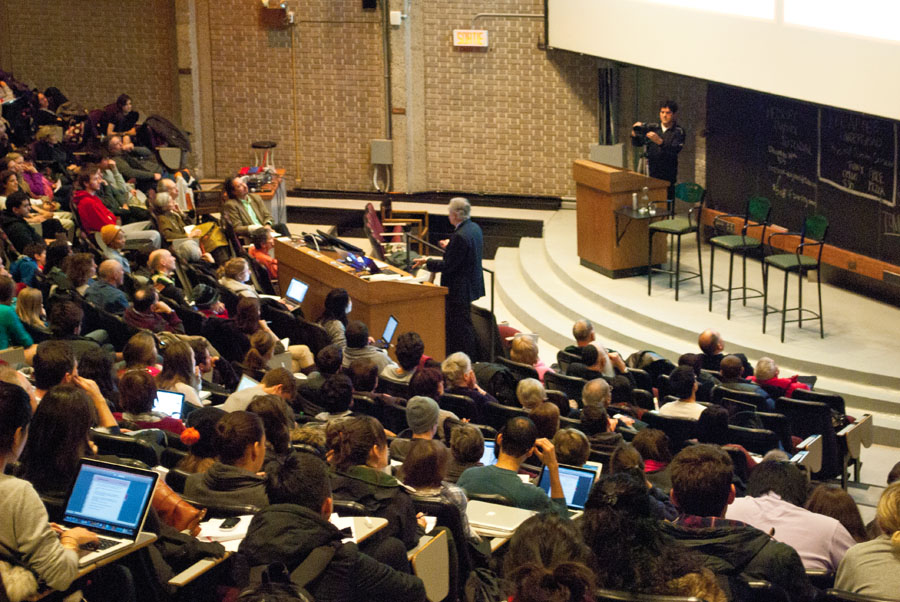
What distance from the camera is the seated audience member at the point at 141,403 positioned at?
15.1ft

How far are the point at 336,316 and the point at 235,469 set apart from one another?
395 centimetres

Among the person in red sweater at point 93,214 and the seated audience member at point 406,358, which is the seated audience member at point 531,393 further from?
the person in red sweater at point 93,214

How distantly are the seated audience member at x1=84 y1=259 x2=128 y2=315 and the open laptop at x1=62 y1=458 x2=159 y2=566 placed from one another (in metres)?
3.87

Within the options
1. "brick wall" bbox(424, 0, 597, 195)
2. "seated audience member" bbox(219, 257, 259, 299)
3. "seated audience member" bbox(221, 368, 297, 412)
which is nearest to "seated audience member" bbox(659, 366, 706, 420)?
"seated audience member" bbox(221, 368, 297, 412)

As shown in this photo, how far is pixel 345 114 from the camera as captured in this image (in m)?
13.7

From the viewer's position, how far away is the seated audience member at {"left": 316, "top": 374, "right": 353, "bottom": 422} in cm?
485

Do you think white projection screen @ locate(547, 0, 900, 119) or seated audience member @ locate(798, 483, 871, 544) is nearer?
seated audience member @ locate(798, 483, 871, 544)

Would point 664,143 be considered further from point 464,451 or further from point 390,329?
point 464,451

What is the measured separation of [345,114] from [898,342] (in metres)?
7.79

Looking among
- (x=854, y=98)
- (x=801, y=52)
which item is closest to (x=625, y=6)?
(x=801, y=52)

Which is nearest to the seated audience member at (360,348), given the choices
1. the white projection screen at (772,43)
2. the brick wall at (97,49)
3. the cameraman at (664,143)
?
the white projection screen at (772,43)

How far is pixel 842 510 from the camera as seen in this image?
154 inches

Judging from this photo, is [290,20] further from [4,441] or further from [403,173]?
[4,441]

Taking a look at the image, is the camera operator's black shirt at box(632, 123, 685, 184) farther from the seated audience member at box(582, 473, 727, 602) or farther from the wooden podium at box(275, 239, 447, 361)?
the seated audience member at box(582, 473, 727, 602)
